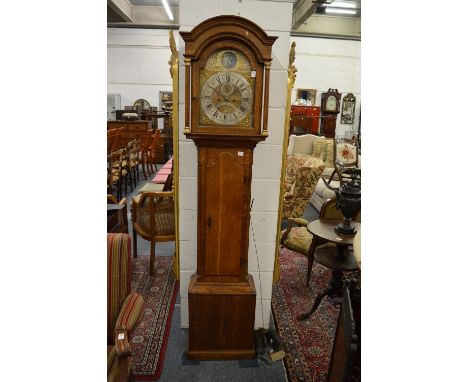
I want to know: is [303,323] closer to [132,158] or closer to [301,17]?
[132,158]

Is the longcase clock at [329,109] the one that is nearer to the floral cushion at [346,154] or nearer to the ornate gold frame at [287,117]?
the floral cushion at [346,154]

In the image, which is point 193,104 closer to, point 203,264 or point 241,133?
point 241,133

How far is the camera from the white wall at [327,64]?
409 inches

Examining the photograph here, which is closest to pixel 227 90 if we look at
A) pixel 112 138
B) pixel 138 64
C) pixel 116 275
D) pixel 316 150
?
pixel 116 275

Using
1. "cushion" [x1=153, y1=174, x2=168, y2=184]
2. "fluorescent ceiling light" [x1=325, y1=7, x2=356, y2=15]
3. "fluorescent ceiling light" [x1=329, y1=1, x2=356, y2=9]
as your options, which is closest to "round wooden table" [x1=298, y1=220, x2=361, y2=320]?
"cushion" [x1=153, y1=174, x2=168, y2=184]

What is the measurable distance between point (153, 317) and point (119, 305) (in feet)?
3.60

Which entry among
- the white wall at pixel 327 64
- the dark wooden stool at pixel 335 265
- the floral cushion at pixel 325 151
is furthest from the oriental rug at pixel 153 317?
the white wall at pixel 327 64

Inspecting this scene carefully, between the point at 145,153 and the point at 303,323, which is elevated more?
the point at 145,153

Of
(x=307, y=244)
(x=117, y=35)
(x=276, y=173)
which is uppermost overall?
(x=117, y=35)

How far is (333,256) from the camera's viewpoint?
2.96 m

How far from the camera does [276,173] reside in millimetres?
2248

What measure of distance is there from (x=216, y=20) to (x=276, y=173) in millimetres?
983
